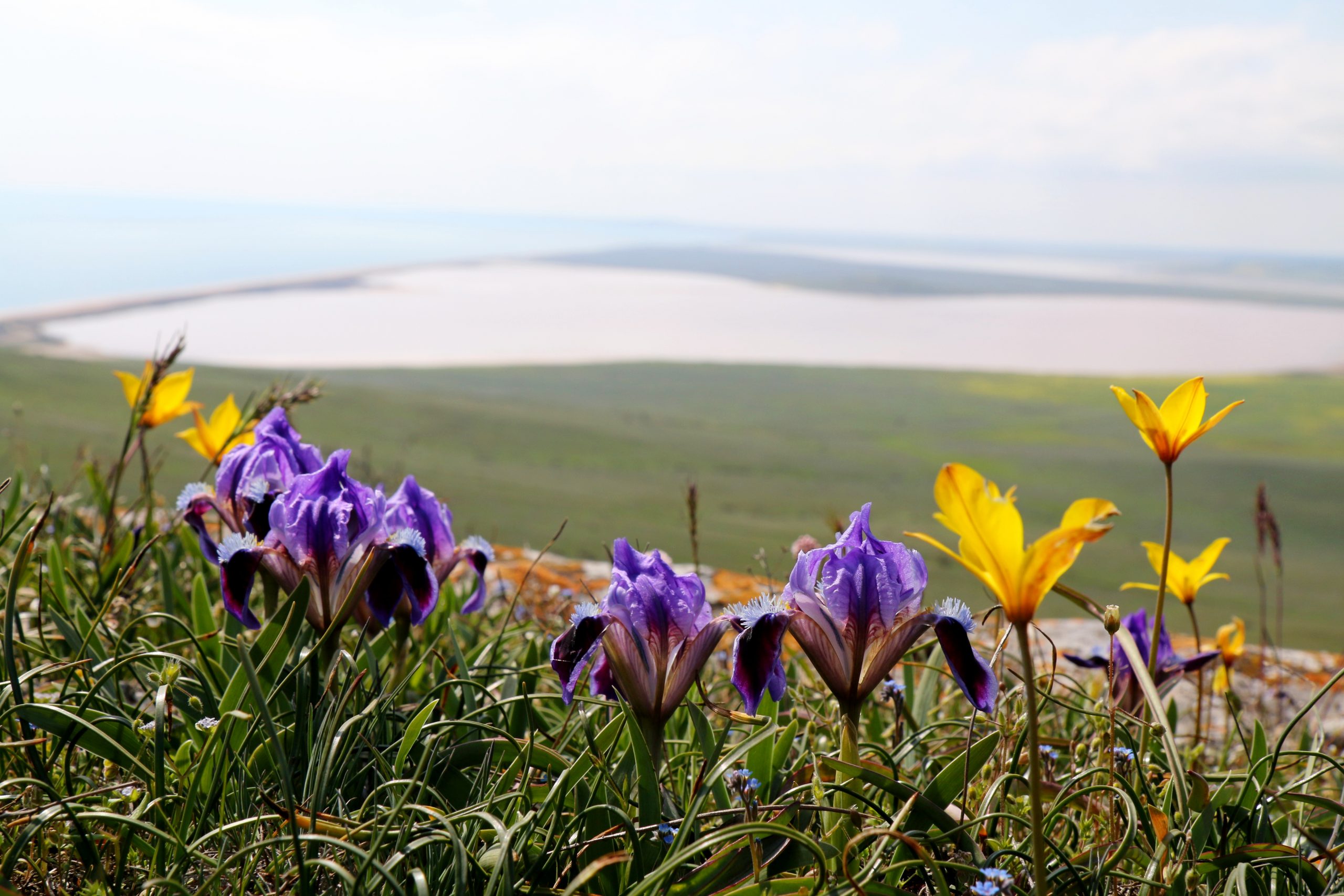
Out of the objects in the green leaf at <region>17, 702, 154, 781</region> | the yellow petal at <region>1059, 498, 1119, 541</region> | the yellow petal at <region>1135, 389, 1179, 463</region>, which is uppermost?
the yellow petal at <region>1135, 389, 1179, 463</region>

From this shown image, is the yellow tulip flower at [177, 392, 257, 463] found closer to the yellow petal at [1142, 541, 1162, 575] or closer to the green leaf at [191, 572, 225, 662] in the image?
the green leaf at [191, 572, 225, 662]

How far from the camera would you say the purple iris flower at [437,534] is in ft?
7.99

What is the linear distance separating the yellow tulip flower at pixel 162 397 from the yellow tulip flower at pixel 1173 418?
2866 millimetres

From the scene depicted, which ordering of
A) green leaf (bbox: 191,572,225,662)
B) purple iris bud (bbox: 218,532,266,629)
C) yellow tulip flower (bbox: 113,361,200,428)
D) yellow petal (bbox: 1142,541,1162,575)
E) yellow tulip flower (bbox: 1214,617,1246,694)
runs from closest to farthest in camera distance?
1. purple iris bud (bbox: 218,532,266,629)
2. yellow petal (bbox: 1142,541,1162,575)
3. green leaf (bbox: 191,572,225,662)
4. yellow tulip flower (bbox: 1214,617,1246,694)
5. yellow tulip flower (bbox: 113,361,200,428)

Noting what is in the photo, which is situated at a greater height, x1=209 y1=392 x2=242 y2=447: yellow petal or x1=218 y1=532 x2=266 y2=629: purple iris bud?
x1=209 y1=392 x2=242 y2=447: yellow petal

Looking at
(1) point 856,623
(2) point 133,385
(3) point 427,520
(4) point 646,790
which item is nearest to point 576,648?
(4) point 646,790

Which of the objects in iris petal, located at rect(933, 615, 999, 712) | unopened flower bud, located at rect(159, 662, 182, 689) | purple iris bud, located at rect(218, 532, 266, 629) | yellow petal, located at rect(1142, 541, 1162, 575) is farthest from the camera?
yellow petal, located at rect(1142, 541, 1162, 575)

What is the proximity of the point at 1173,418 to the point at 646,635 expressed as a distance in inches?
46.3

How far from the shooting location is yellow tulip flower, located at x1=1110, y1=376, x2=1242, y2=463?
208 cm

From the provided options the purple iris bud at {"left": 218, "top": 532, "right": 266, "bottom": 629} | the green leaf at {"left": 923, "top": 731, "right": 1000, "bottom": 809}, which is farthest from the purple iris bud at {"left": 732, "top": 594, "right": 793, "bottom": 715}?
the purple iris bud at {"left": 218, "top": 532, "right": 266, "bottom": 629}

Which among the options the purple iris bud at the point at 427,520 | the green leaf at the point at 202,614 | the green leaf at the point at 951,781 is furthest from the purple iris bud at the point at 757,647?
the green leaf at the point at 202,614

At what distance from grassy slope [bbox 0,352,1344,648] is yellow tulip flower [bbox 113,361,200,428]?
219 cm

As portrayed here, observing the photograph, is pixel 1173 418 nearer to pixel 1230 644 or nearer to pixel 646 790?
pixel 646 790

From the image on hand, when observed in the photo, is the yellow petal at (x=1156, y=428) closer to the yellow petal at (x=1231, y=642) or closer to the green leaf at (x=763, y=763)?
the green leaf at (x=763, y=763)
